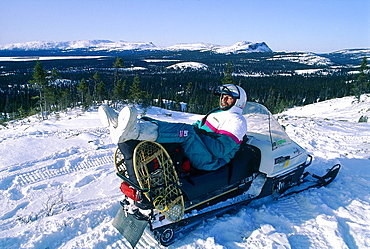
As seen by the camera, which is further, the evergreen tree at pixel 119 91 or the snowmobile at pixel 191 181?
the evergreen tree at pixel 119 91

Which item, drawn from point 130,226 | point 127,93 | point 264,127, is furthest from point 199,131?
point 127,93

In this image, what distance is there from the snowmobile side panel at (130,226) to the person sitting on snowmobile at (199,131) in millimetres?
954

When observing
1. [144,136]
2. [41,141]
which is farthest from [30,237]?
[41,141]

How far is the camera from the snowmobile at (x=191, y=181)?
2691 mm

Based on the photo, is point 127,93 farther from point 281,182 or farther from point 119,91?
point 281,182

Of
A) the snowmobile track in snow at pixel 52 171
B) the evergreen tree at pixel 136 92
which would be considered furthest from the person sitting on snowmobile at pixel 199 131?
the evergreen tree at pixel 136 92

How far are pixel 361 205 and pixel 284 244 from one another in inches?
70.2

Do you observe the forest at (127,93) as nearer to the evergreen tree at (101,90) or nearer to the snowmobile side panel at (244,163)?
the evergreen tree at (101,90)

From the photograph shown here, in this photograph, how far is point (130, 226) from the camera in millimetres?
2928

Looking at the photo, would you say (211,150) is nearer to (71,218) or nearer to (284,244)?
(284,244)

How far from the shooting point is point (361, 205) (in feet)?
12.2

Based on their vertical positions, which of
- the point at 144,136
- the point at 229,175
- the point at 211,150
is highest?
the point at 144,136

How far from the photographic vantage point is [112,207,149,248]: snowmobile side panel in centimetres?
283

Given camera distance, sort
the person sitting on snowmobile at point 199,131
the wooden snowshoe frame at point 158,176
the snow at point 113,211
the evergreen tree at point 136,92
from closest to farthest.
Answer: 1. the person sitting on snowmobile at point 199,131
2. the wooden snowshoe frame at point 158,176
3. the snow at point 113,211
4. the evergreen tree at point 136,92
